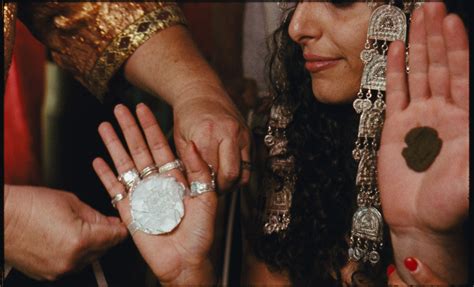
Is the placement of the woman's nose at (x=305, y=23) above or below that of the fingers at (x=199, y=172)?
above

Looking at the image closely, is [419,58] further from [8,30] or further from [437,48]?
[8,30]

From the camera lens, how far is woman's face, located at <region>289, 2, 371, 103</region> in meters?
1.08

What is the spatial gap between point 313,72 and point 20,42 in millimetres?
854

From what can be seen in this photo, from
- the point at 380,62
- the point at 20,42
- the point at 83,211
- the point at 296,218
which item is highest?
the point at 380,62

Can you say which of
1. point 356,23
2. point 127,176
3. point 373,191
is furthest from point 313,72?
point 127,176

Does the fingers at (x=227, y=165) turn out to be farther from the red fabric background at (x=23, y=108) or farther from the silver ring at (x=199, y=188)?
the red fabric background at (x=23, y=108)

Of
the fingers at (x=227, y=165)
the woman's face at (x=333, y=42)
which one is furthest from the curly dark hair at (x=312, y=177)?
the fingers at (x=227, y=165)

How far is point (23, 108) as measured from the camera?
1646 mm

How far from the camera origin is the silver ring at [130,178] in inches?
40.2

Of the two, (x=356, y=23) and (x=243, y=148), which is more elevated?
(x=356, y=23)

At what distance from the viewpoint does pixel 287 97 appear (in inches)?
49.2

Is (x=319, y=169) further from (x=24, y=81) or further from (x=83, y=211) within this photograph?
(x=24, y=81)

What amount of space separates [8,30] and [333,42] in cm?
58

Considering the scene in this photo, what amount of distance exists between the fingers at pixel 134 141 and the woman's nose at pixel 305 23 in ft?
1.03
